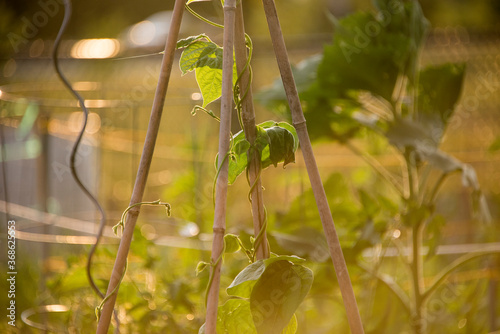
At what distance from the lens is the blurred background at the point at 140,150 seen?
97cm

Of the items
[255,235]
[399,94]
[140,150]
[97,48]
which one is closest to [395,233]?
[399,94]

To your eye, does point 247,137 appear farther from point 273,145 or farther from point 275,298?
point 275,298

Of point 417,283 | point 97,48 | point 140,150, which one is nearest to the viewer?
point 417,283

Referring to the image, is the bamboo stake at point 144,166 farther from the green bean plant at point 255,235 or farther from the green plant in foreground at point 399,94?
the green plant in foreground at point 399,94

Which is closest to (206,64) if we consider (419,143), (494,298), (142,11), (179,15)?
(179,15)

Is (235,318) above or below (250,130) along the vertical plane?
below

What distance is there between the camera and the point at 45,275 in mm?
1099

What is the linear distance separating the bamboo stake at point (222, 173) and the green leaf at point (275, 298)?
0.06 meters

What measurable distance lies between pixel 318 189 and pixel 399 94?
51 centimetres

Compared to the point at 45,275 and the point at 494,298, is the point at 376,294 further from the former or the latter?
the point at 45,275

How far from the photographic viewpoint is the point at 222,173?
47cm

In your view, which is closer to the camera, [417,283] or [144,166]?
[144,166]

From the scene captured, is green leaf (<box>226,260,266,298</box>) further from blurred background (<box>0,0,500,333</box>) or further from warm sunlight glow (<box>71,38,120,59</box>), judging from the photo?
warm sunlight glow (<box>71,38,120,59</box>)

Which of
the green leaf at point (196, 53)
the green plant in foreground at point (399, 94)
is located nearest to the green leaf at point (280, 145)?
the green leaf at point (196, 53)
